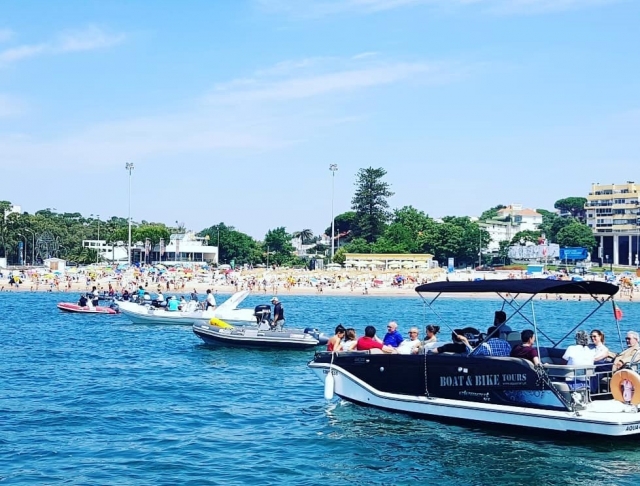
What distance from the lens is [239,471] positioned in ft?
47.0

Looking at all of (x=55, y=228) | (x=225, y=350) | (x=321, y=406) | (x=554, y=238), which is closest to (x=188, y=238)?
(x=55, y=228)

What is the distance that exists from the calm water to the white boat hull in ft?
1.03

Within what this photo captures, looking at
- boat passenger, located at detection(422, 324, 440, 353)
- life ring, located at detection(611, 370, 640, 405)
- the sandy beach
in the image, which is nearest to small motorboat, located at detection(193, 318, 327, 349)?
boat passenger, located at detection(422, 324, 440, 353)

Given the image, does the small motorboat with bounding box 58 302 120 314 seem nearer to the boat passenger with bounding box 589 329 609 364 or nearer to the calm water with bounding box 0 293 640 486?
the calm water with bounding box 0 293 640 486

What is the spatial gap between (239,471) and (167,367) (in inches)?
528

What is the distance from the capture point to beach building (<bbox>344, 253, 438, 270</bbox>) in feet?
382

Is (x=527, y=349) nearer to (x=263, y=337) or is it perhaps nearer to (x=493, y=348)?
(x=493, y=348)

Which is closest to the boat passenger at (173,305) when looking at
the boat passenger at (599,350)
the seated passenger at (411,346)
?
the seated passenger at (411,346)

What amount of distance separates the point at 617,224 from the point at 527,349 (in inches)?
5782

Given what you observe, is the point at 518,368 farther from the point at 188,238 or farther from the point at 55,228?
the point at 188,238

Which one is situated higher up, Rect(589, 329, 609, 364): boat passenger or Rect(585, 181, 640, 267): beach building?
Rect(585, 181, 640, 267): beach building

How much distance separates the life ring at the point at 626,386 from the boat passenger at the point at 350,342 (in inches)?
254

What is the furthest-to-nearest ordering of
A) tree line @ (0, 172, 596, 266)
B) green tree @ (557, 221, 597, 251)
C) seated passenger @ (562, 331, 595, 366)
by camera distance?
green tree @ (557, 221, 597, 251)
tree line @ (0, 172, 596, 266)
seated passenger @ (562, 331, 595, 366)

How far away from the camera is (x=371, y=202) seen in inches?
5610
